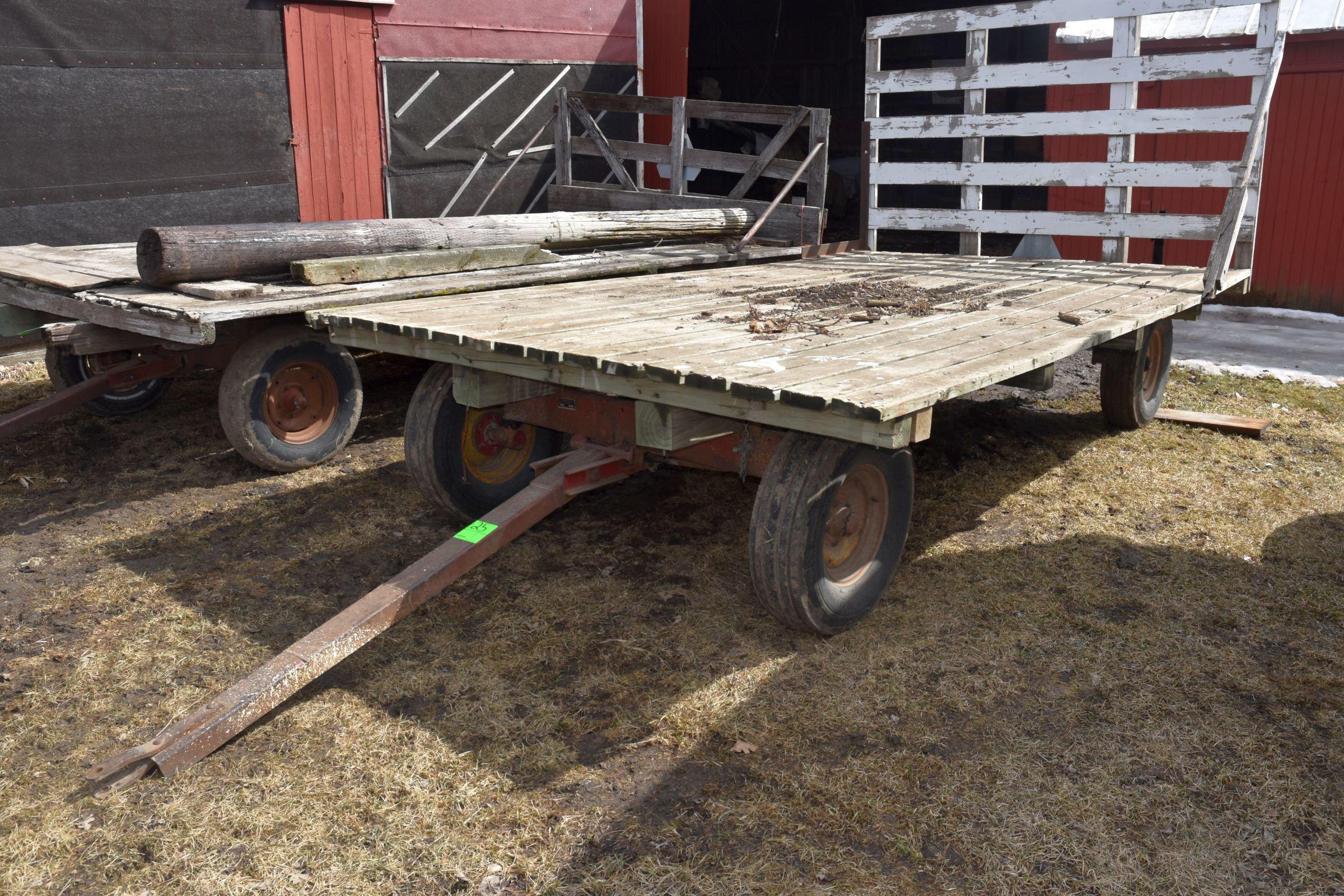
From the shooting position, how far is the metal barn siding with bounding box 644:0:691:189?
12.5 meters

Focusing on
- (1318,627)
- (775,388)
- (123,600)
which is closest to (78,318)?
(123,600)

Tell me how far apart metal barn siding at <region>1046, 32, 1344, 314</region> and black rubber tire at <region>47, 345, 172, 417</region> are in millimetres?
9001

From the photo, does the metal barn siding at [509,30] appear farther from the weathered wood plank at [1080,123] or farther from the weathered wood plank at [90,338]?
the weathered wood plank at [90,338]

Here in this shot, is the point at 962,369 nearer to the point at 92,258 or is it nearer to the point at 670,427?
the point at 670,427

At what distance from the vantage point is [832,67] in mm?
20203

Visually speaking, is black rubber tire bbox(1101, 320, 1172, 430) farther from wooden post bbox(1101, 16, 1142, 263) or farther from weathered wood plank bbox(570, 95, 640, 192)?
weathered wood plank bbox(570, 95, 640, 192)

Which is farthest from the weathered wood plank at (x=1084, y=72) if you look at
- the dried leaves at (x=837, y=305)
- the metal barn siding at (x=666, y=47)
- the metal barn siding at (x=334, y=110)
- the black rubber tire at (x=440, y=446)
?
the black rubber tire at (x=440, y=446)

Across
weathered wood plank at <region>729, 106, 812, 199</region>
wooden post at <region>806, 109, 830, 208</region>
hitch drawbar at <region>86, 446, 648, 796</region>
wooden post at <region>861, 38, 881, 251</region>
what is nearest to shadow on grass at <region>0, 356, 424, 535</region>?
hitch drawbar at <region>86, 446, 648, 796</region>

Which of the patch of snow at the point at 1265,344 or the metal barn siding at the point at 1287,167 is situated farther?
the metal barn siding at the point at 1287,167

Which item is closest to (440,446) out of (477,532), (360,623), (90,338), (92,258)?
(477,532)

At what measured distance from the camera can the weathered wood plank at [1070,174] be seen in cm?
750

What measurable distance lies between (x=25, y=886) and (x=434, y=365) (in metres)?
2.77

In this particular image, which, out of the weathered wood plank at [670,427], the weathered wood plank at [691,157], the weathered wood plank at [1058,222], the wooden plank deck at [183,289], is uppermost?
the weathered wood plank at [691,157]

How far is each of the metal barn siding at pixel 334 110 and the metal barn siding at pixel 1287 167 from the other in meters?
7.09
